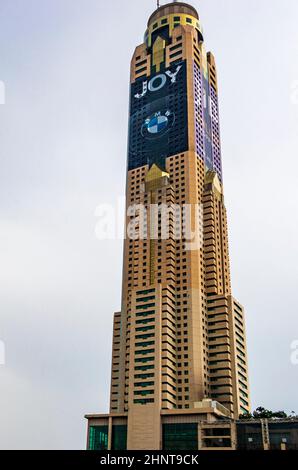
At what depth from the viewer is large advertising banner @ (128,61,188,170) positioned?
154 m

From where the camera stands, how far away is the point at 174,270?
456 ft

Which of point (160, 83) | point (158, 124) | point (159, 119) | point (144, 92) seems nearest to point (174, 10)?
point (160, 83)

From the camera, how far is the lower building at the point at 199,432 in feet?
344

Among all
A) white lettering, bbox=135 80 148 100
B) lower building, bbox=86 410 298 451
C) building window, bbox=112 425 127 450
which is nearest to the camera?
lower building, bbox=86 410 298 451

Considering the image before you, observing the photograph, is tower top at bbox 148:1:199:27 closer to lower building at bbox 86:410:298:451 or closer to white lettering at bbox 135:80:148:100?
white lettering at bbox 135:80:148:100

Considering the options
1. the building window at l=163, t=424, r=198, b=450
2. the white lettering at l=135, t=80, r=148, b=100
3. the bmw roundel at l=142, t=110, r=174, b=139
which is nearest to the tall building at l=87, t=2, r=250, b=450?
the building window at l=163, t=424, r=198, b=450

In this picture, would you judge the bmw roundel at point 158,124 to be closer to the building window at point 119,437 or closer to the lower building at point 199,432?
the lower building at point 199,432

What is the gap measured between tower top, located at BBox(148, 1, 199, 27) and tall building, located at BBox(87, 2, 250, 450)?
50cm

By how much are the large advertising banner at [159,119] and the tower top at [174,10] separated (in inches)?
865

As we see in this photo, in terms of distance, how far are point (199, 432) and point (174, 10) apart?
130 metres

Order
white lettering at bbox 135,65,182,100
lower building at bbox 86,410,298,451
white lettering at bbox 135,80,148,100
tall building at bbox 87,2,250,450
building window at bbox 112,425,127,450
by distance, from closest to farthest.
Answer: lower building at bbox 86,410,298,451
building window at bbox 112,425,127,450
tall building at bbox 87,2,250,450
white lettering at bbox 135,65,182,100
white lettering at bbox 135,80,148,100

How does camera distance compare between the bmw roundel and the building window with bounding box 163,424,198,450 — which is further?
the bmw roundel

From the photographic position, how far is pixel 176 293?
136750 mm

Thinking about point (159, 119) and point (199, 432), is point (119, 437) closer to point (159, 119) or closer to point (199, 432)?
point (199, 432)
